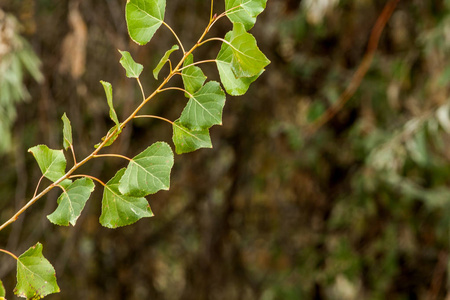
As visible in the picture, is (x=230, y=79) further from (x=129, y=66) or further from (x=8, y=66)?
(x=8, y=66)

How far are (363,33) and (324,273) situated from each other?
1122 mm

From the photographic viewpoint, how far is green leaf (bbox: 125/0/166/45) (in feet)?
1.42

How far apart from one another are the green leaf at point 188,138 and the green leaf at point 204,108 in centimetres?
1

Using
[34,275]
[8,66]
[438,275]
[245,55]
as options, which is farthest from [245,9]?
[438,275]

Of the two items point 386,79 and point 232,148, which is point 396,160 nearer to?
point 386,79

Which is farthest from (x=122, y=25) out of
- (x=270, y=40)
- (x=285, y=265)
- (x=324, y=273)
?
(x=285, y=265)

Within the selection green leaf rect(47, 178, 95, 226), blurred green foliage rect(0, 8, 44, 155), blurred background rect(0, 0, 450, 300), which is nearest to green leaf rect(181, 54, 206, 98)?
green leaf rect(47, 178, 95, 226)

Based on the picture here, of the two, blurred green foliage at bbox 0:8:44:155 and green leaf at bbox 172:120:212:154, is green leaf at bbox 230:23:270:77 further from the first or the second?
blurred green foliage at bbox 0:8:44:155

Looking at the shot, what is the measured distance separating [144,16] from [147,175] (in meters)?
0.13

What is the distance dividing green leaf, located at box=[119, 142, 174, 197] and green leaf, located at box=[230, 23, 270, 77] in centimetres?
9

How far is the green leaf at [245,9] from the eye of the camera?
1.39 feet

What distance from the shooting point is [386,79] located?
2402 mm

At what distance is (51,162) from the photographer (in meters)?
0.47

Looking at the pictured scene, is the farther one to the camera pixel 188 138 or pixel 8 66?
pixel 8 66
